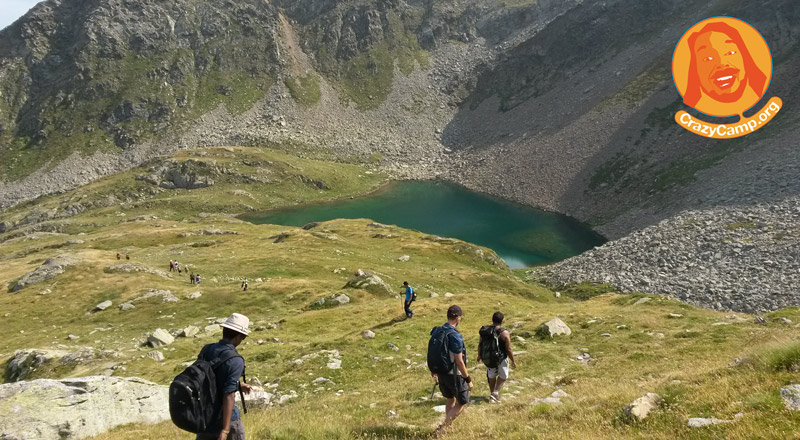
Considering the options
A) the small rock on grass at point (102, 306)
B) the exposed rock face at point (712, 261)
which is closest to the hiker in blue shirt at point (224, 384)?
the small rock on grass at point (102, 306)

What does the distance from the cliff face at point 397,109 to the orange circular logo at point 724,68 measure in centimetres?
526

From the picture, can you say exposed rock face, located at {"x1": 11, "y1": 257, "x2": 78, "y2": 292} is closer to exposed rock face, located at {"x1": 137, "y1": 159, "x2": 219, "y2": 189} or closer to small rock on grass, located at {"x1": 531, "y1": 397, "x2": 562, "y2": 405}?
small rock on grass, located at {"x1": 531, "y1": 397, "x2": 562, "y2": 405}

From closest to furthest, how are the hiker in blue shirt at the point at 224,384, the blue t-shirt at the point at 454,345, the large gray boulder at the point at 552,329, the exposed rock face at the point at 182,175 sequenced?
1. the hiker in blue shirt at the point at 224,384
2. the blue t-shirt at the point at 454,345
3. the large gray boulder at the point at 552,329
4. the exposed rock face at the point at 182,175

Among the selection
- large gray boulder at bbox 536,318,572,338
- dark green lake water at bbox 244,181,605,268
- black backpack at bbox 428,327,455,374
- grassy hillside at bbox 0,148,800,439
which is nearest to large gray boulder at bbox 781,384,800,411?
grassy hillside at bbox 0,148,800,439

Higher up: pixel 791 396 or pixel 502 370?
pixel 791 396

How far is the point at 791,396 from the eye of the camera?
27.3 feet

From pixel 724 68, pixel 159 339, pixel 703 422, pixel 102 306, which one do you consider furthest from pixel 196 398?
pixel 724 68

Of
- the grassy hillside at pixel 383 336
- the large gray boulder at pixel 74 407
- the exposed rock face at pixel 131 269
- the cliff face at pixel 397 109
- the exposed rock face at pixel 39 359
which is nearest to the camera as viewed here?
the grassy hillside at pixel 383 336

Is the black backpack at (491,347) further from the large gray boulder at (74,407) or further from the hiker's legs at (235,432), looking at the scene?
the large gray boulder at (74,407)

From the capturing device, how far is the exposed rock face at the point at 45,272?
4636 centimetres

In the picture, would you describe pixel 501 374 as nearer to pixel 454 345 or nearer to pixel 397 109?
pixel 454 345

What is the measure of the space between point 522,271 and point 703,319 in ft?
151

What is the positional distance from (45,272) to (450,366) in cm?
5593

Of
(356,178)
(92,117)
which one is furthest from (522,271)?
(92,117)
